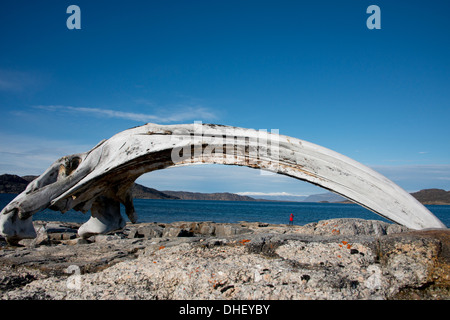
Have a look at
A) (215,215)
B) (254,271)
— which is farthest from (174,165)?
(215,215)

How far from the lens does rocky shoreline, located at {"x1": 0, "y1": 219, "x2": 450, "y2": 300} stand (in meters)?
→ 2.23

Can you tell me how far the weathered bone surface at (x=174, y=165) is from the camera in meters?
2.57

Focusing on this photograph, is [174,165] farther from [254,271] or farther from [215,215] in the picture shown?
[215,215]

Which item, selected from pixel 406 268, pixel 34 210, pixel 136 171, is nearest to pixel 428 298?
pixel 406 268

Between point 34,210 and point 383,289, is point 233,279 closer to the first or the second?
point 383,289

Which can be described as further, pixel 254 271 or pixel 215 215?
pixel 215 215

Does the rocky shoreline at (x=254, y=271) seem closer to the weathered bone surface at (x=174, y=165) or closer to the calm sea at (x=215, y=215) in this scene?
the weathered bone surface at (x=174, y=165)

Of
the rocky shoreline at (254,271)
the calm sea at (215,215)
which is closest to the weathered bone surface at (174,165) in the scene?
the rocky shoreline at (254,271)

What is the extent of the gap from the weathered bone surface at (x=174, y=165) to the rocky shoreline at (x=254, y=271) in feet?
1.07

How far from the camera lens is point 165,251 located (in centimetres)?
308

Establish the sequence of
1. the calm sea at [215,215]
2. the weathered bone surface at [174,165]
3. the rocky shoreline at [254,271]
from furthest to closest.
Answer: the calm sea at [215,215] < the weathered bone surface at [174,165] < the rocky shoreline at [254,271]

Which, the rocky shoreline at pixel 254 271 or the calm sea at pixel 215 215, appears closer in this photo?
the rocky shoreline at pixel 254 271

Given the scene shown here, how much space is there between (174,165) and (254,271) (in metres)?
1.18

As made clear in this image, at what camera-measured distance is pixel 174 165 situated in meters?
3.04
